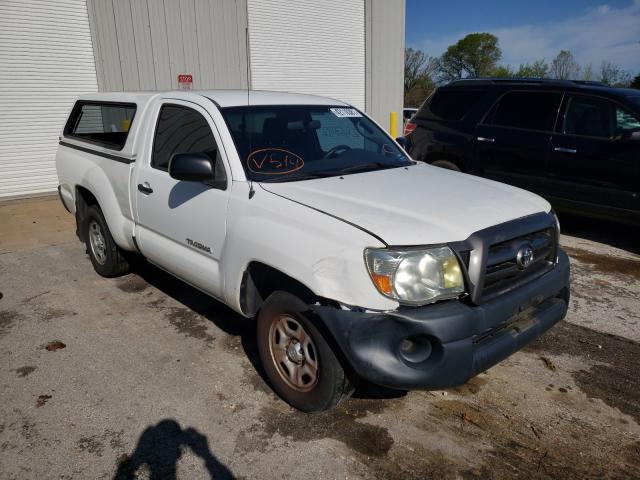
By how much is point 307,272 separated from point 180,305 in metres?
2.40

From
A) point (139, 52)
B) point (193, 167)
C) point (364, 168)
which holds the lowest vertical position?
point (364, 168)

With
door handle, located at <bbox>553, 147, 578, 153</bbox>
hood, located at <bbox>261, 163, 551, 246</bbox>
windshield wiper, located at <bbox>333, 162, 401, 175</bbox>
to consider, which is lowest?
door handle, located at <bbox>553, 147, 578, 153</bbox>

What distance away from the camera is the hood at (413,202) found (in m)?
2.64

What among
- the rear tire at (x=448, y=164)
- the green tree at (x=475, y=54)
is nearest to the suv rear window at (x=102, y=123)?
the rear tire at (x=448, y=164)

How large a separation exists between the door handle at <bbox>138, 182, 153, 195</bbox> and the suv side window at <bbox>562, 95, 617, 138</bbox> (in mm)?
4988

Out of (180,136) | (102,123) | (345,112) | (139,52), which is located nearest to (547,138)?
(345,112)

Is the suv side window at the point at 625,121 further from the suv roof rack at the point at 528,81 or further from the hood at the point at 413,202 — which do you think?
the hood at the point at 413,202

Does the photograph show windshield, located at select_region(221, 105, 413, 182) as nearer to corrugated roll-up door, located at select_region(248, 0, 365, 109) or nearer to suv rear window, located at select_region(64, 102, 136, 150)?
suv rear window, located at select_region(64, 102, 136, 150)

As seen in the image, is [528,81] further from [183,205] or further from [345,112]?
[183,205]

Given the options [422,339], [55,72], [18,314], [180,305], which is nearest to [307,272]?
[422,339]

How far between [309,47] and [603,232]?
950 cm

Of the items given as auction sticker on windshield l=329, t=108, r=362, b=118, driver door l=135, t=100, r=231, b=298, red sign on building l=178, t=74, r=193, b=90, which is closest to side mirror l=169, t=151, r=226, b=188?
driver door l=135, t=100, r=231, b=298

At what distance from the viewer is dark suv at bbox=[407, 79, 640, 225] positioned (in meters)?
5.91

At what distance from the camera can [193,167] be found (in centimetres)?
322
